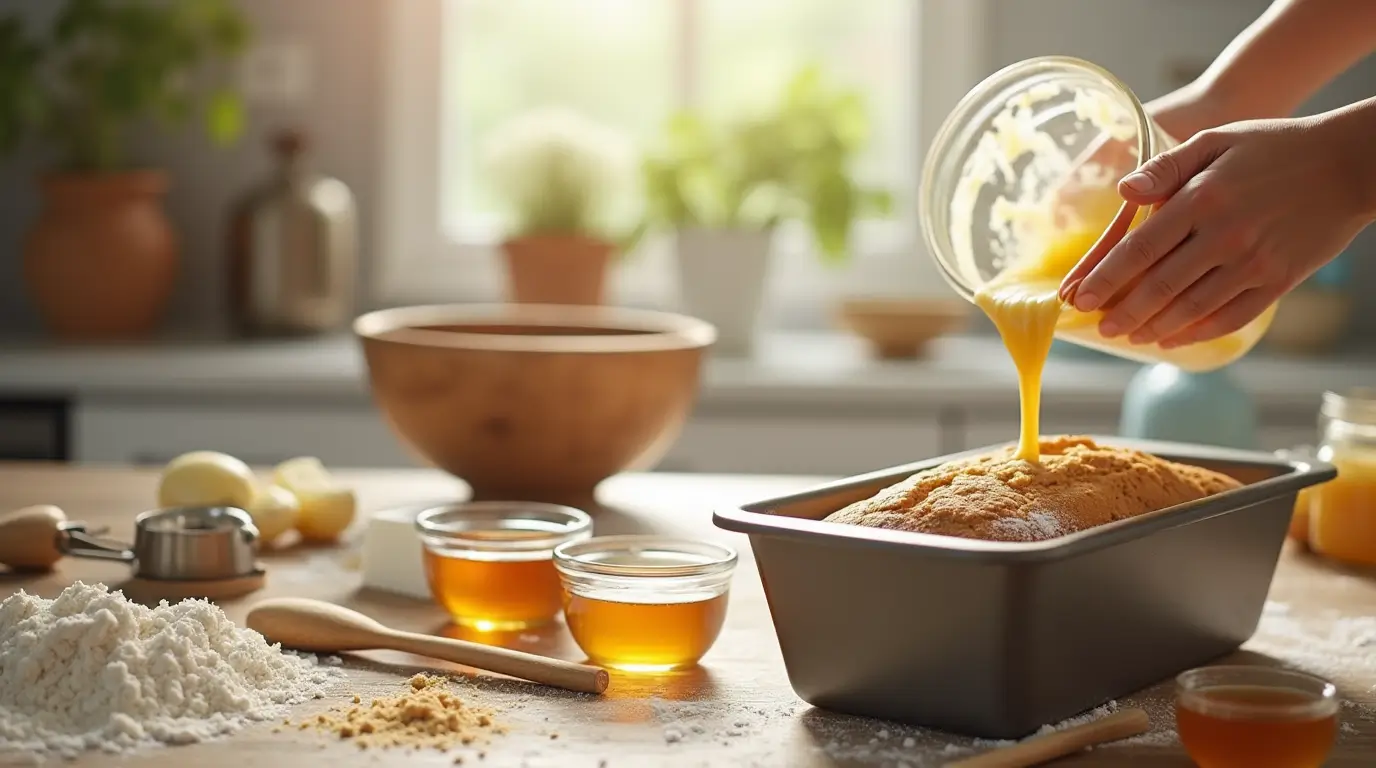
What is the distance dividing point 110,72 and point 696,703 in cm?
237

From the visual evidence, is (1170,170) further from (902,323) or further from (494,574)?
(902,323)

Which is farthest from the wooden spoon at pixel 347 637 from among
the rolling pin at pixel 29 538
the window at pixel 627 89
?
the window at pixel 627 89

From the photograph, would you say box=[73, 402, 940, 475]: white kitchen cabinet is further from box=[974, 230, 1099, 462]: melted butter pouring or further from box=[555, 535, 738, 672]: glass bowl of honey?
box=[555, 535, 738, 672]: glass bowl of honey

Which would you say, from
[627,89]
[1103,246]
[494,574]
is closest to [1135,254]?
[1103,246]

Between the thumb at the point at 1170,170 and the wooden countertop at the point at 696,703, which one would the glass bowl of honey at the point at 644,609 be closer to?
the wooden countertop at the point at 696,703

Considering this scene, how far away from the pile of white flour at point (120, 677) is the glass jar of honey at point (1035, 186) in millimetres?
Result: 629

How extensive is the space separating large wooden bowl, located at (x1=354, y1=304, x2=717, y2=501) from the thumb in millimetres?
645

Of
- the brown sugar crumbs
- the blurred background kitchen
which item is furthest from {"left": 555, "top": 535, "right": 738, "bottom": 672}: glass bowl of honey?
the blurred background kitchen

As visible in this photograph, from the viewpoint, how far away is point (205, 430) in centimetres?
272

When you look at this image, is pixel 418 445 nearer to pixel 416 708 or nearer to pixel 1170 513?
pixel 416 708

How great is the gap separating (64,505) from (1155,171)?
1151 mm

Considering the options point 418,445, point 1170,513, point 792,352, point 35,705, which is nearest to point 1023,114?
point 1170,513

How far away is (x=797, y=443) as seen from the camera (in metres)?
2.73

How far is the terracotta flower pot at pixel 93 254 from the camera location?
3.07m
